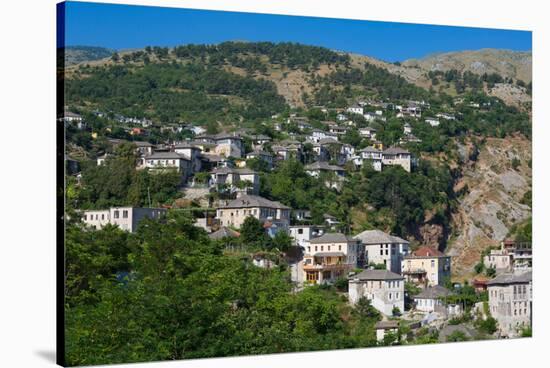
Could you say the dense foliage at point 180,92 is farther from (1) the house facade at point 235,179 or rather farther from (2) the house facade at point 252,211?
(2) the house facade at point 252,211

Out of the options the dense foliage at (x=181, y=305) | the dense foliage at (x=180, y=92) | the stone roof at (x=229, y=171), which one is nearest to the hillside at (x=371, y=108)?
the dense foliage at (x=180, y=92)

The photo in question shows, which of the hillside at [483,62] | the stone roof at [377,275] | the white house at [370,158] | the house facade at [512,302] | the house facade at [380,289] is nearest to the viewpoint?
the house facade at [380,289]

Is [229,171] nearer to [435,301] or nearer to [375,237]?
[375,237]

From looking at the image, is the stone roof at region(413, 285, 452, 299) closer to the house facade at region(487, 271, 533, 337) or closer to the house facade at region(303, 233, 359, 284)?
the house facade at region(487, 271, 533, 337)

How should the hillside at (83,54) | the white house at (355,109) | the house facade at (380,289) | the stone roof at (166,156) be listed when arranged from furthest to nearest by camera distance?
the white house at (355,109)
the house facade at (380,289)
the stone roof at (166,156)
the hillside at (83,54)

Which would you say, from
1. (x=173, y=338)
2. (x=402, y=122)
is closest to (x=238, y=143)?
(x=402, y=122)

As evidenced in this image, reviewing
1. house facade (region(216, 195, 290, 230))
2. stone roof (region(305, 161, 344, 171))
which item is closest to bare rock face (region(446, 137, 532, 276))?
stone roof (region(305, 161, 344, 171))

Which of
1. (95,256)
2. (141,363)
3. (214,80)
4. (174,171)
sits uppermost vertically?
(214,80)

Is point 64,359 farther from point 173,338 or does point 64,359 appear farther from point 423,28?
point 423,28
